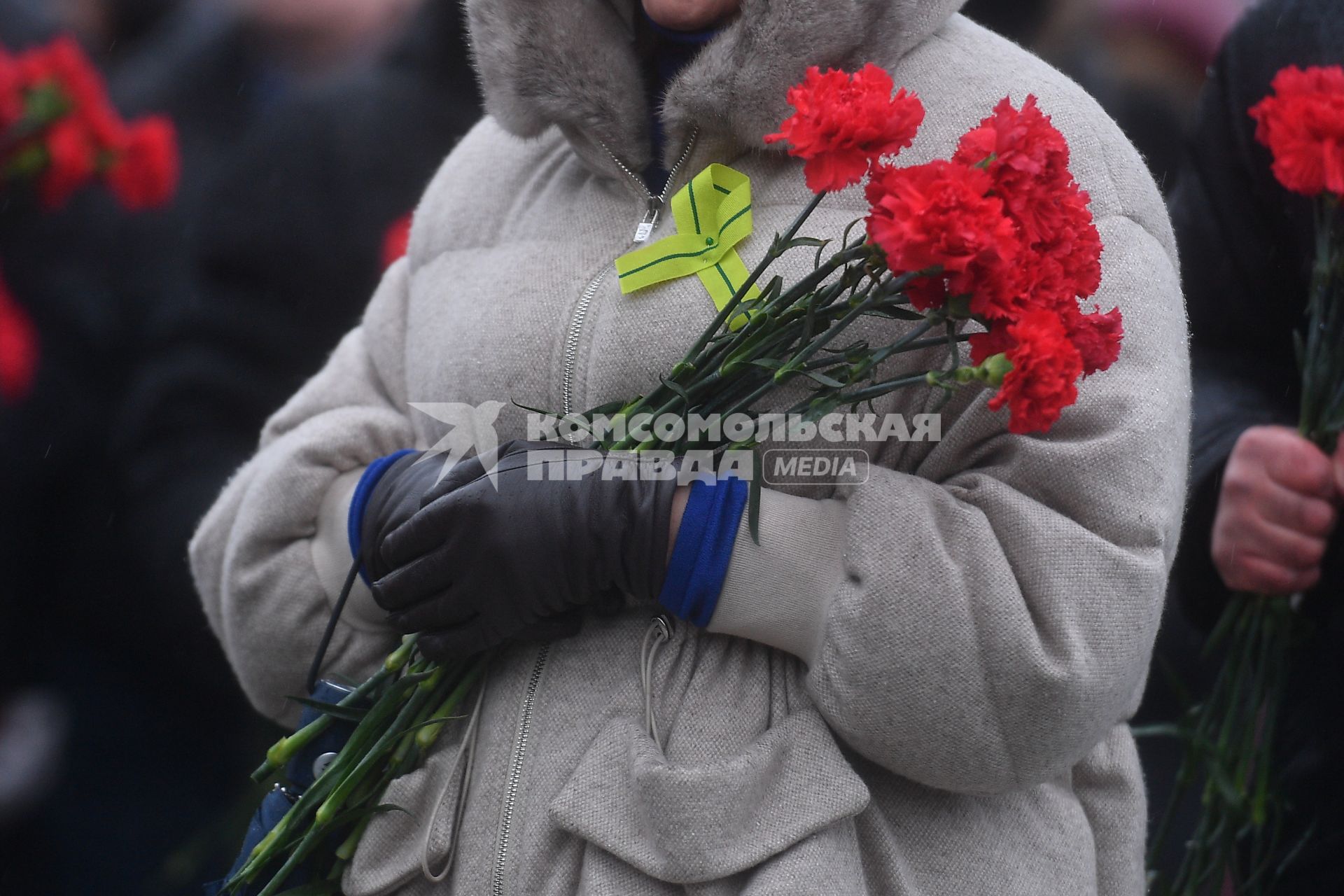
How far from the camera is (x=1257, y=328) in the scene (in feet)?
6.33

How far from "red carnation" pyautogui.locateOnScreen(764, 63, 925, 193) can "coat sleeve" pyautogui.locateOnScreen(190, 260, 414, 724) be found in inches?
29.4

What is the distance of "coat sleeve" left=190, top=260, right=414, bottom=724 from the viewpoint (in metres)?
1.51

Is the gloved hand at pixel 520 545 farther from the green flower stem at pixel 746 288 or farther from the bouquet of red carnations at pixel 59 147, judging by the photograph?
the bouquet of red carnations at pixel 59 147

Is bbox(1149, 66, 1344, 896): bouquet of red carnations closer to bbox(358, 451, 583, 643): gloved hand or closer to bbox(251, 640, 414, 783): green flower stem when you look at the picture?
bbox(358, 451, 583, 643): gloved hand

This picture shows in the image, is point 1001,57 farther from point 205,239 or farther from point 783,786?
point 205,239

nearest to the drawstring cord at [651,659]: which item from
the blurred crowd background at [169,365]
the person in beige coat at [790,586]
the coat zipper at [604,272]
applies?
the person in beige coat at [790,586]

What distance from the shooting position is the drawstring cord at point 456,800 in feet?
4.19

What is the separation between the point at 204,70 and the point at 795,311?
1884 millimetres

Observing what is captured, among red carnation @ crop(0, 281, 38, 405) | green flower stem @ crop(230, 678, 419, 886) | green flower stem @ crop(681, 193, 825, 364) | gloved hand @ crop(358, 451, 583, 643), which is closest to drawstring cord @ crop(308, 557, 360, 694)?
gloved hand @ crop(358, 451, 583, 643)

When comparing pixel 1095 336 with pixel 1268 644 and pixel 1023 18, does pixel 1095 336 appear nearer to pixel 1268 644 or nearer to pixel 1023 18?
pixel 1268 644

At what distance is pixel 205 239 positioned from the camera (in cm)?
243

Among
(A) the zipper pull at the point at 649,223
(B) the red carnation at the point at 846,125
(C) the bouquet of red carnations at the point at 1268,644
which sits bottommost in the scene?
(C) the bouquet of red carnations at the point at 1268,644

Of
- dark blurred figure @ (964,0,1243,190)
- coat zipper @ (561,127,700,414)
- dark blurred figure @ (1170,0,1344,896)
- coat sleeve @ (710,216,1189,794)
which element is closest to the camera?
coat sleeve @ (710,216,1189,794)

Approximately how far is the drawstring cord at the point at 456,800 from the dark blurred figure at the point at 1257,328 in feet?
3.57
